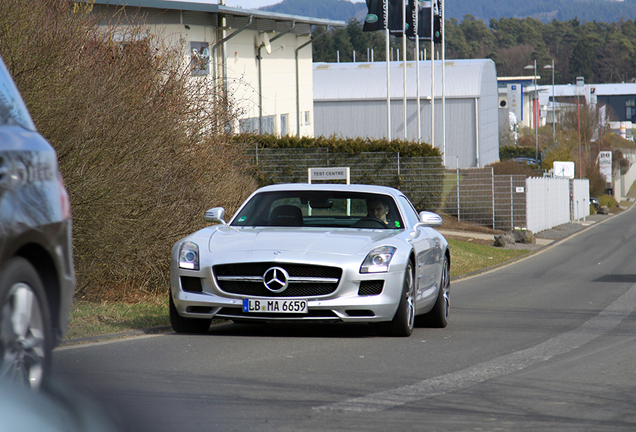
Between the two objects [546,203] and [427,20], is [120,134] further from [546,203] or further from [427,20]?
[546,203]

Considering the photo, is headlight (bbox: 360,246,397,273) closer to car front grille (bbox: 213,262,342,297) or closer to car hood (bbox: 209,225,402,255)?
car hood (bbox: 209,225,402,255)

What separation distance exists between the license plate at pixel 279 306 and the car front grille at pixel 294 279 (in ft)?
0.25

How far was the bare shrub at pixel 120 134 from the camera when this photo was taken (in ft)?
33.1

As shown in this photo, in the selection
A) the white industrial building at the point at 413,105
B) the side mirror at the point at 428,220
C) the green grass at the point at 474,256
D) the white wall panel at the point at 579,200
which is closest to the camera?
the side mirror at the point at 428,220

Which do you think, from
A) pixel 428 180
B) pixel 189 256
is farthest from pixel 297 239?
pixel 428 180

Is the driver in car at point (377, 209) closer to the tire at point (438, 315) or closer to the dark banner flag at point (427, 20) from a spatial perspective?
the tire at point (438, 315)

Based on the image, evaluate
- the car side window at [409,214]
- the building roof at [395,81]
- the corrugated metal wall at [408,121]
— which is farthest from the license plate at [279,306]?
the building roof at [395,81]

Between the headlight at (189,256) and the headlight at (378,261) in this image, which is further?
the headlight at (189,256)

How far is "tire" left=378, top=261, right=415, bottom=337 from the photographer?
27.1ft

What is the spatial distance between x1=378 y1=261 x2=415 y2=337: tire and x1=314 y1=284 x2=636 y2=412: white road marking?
1.11 metres

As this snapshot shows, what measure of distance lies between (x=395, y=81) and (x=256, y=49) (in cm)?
2716

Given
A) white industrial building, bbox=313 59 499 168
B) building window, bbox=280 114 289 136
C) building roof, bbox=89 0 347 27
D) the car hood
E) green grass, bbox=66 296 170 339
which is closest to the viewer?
the car hood

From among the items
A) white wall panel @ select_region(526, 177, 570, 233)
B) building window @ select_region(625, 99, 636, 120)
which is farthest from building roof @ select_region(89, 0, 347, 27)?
building window @ select_region(625, 99, 636, 120)

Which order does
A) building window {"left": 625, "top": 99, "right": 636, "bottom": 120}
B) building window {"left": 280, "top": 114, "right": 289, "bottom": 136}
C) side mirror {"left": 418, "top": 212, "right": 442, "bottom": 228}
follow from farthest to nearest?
building window {"left": 625, "top": 99, "right": 636, "bottom": 120} < building window {"left": 280, "top": 114, "right": 289, "bottom": 136} < side mirror {"left": 418, "top": 212, "right": 442, "bottom": 228}
